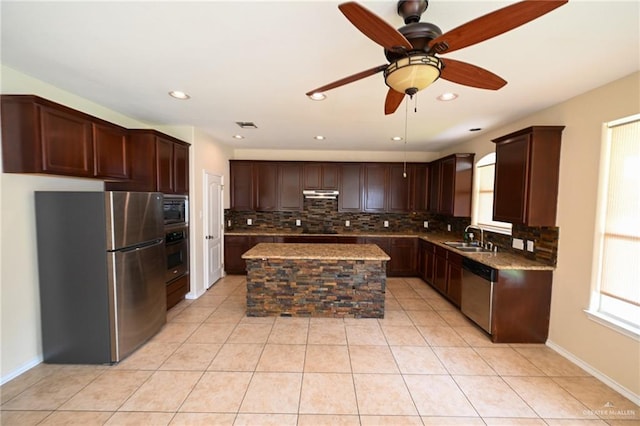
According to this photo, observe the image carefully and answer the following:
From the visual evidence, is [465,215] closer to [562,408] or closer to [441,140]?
[441,140]

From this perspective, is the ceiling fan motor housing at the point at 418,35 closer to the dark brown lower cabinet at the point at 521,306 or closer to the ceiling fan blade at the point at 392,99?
the ceiling fan blade at the point at 392,99

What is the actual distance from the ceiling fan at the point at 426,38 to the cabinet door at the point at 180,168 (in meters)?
2.80

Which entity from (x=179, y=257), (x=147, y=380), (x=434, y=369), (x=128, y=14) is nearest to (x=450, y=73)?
(x=128, y=14)

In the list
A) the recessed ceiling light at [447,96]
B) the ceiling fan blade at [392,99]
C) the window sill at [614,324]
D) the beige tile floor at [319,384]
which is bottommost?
the beige tile floor at [319,384]

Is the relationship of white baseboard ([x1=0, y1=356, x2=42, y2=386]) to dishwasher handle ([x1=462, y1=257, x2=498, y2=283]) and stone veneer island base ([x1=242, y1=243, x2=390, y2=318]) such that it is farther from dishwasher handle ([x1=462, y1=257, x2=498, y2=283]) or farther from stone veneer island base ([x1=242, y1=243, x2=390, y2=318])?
dishwasher handle ([x1=462, y1=257, x2=498, y2=283])

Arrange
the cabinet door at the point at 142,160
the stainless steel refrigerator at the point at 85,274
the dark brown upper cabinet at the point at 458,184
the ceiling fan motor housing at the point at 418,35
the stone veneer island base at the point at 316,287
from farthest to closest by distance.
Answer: the dark brown upper cabinet at the point at 458,184 → the stone veneer island base at the point at 316,287 → the cabinet door at the point at 142,160 → the stainless steel refrigerator at the point at 85,274 → the ceiling fan motor housing at the point at 418,35

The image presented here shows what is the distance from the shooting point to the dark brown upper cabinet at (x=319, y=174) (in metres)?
5.25

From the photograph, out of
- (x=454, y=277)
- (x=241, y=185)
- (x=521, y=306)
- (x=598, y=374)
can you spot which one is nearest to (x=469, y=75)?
(x=521, y=306)

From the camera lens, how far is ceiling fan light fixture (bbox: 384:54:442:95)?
127 centimetres

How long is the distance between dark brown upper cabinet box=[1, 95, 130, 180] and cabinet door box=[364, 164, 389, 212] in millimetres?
4124

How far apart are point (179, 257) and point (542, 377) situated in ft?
13.8

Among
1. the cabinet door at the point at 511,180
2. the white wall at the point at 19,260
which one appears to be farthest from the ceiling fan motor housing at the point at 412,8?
the white wall at the point at 19,260

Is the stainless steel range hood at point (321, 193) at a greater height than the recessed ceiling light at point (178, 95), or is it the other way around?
the recessed ceiling light at point (178, 95)

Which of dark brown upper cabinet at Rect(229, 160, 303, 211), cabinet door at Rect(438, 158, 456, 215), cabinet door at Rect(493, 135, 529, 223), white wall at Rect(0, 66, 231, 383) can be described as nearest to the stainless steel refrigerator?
white wall at Rect(0, 66, 231, 383)
